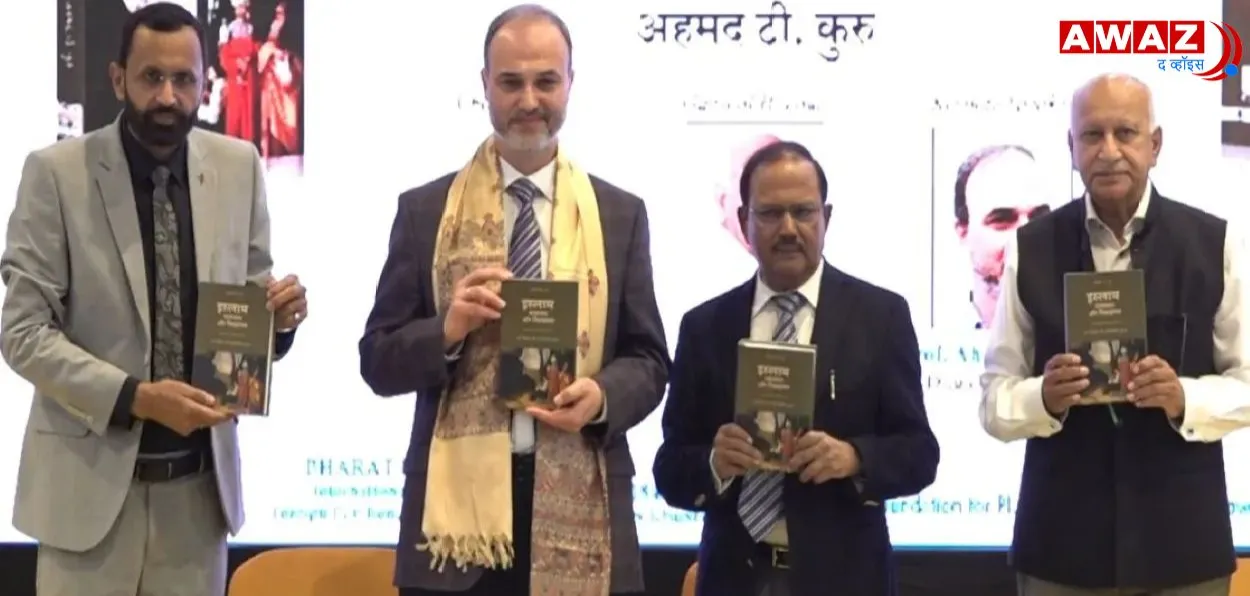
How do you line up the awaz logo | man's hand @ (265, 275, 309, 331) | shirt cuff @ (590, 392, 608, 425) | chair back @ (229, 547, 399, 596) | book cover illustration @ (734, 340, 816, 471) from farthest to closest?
the awaz logo
chair back @ (229, 547, 399, 596)
man's hand @ (265, 275, 309, 331)
shirt cuff @ (590, 392, 608, 425)
book cover illustration @ (734, 340, 816, 471)

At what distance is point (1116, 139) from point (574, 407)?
139cm

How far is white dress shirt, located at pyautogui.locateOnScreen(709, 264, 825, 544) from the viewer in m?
2.87

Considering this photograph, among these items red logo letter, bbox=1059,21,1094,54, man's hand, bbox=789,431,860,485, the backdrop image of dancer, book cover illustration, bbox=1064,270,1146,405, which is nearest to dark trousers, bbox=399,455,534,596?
man's hand, bbox=789,431,860,485

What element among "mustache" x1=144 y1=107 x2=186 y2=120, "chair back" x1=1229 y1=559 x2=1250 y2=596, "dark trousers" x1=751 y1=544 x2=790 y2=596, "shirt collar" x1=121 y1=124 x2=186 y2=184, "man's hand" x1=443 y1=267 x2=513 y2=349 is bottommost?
"chair back" x1=1229 y1=559 x2=1250 y2=596

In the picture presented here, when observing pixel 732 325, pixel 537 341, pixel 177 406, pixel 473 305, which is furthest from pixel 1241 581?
pixel 177 406

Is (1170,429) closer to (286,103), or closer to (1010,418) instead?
(1010,418)

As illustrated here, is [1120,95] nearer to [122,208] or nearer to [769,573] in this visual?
[769,573]

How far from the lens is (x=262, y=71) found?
432 cm

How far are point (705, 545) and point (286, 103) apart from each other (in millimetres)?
2269

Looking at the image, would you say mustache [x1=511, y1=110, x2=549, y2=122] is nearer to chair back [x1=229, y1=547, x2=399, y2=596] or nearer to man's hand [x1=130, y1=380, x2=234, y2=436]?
man's hand [x1=130, y1=380, x2=234, y2=436]

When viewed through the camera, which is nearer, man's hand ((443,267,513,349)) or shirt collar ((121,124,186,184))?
man's hand ((443,267,513,349))

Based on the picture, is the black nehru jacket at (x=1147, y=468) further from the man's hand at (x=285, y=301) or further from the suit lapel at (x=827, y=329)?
the man's hand at (x=285, y=301)

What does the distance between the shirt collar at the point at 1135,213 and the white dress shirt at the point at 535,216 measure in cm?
127

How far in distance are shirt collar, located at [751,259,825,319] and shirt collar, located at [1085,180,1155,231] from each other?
2.13ft
